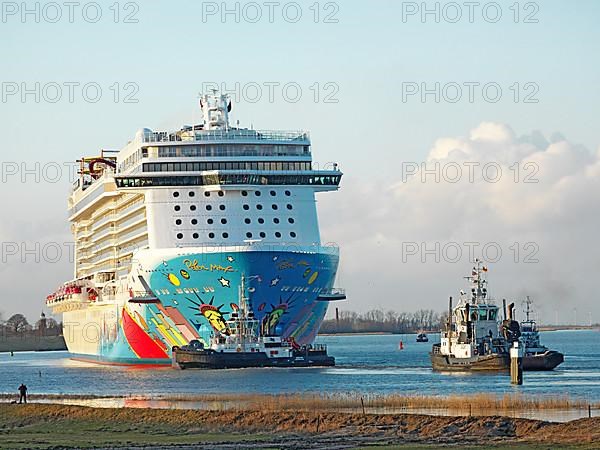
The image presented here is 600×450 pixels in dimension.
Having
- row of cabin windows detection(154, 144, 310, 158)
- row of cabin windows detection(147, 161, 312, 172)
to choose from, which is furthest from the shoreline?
row of cabin windows detection(154, 144, 310, 158)

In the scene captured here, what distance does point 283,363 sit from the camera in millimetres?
90250

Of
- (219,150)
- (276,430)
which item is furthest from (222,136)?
(276,430)

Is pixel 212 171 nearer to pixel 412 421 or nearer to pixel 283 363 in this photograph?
pixel 283 363

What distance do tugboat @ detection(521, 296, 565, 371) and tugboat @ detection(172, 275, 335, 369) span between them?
1479cm

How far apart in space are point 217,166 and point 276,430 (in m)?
45.0

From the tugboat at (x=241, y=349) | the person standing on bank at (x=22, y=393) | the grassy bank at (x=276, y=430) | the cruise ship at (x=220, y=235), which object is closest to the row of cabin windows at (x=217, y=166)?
the cruise ship at (x=220, y=235)

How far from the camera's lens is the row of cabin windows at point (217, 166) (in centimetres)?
9375

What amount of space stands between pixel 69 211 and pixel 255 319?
57.5 metres

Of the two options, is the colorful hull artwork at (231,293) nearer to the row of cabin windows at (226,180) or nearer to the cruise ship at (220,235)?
the cruise ship at (220,235)

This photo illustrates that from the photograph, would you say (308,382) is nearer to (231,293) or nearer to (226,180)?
(231,293)

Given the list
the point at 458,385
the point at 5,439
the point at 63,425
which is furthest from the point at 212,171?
the point at 5,439

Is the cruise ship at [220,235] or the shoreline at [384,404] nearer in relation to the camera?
the shoreline at [384,404]

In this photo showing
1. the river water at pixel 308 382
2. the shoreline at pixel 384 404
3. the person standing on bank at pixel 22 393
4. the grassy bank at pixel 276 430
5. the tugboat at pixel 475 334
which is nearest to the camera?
the grassy bank at pixel 276 430

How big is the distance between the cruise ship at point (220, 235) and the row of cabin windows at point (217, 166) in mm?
67
